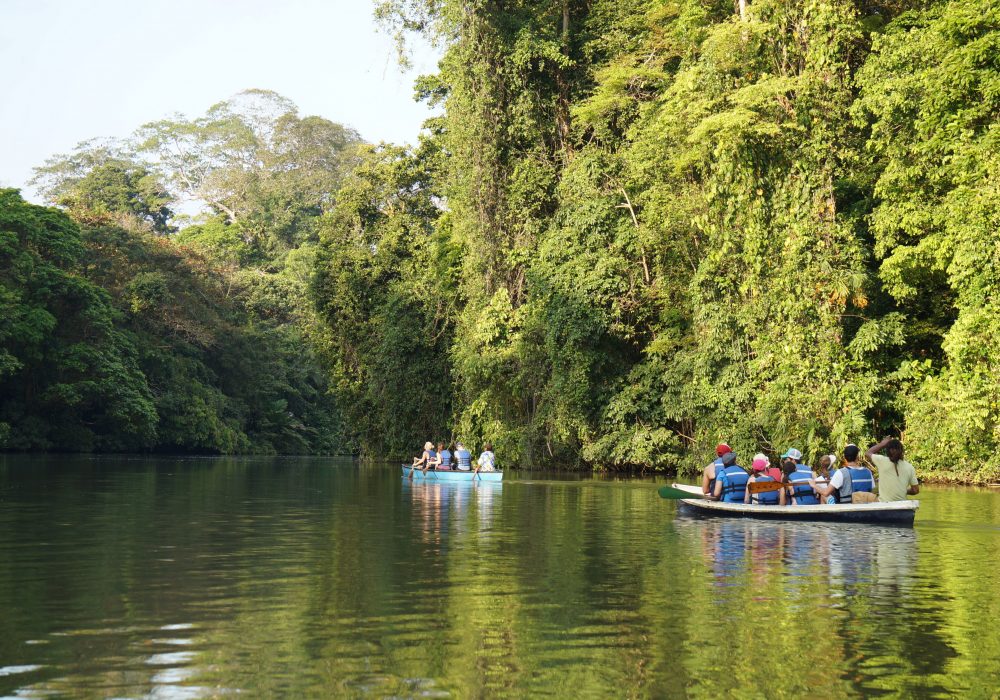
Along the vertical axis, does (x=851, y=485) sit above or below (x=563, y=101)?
below

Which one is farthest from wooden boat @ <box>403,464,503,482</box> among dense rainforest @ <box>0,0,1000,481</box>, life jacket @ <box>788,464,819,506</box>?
life jacket @ <box>788,464,819,506</box>

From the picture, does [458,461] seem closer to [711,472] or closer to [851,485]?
[711,472]

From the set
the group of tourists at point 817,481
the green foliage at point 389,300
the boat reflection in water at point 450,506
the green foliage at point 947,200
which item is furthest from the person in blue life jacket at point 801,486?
the green foliage at point 389,300

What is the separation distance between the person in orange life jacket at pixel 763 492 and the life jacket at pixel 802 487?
0.78 feet

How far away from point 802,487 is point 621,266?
2378 cm

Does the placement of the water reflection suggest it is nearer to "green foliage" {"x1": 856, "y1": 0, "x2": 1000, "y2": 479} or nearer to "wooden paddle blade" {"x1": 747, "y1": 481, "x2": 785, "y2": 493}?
"wooden paddle blade" {"x1": 747, "y1": 481, "x2": 785, "y2": 493}

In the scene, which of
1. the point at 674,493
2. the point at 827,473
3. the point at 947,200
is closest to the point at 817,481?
the point at 827,473

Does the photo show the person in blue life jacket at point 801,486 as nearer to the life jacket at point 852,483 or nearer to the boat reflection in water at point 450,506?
the life jacket at point 852,483

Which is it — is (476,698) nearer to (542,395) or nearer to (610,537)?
(610,537)

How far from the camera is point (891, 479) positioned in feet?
67.8

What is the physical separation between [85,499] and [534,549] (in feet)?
44.1

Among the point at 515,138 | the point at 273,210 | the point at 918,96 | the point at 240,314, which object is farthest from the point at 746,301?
the point at 273,210

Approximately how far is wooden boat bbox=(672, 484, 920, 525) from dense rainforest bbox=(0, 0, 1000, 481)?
37.1 feet

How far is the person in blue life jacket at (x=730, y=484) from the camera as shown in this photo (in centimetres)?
2309
